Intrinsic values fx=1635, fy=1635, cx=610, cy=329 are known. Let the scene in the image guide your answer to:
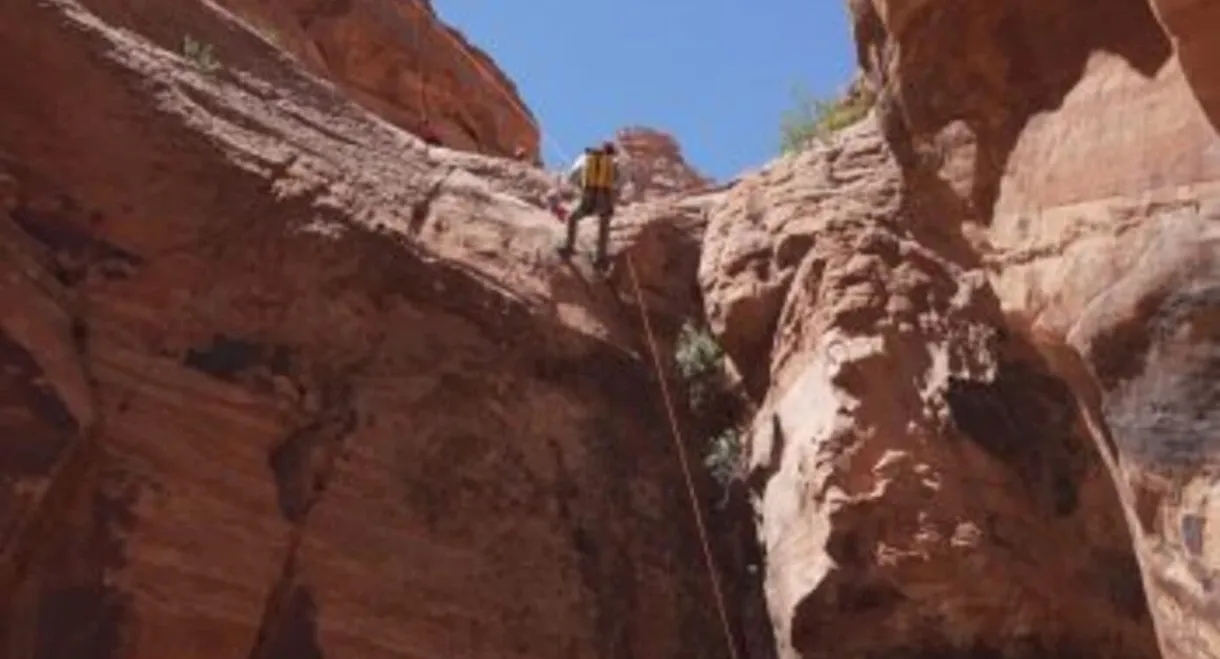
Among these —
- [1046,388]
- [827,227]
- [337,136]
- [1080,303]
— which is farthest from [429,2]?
[1080,303]

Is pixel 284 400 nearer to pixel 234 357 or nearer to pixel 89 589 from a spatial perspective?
pixel 234 357

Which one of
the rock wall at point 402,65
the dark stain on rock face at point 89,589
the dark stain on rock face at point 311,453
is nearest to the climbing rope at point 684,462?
the dark stain on rock face at point 311,453

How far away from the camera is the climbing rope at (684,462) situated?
40.2 feet

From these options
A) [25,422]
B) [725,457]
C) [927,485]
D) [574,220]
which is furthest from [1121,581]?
[25,422]

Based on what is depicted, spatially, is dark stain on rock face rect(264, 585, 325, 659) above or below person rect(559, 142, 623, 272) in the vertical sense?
below

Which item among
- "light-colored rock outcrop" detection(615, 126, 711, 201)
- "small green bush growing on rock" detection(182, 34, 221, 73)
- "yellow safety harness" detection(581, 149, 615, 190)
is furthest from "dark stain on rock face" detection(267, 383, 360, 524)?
"light-colored rock outcrop" detection(615, 126, 711, 201)

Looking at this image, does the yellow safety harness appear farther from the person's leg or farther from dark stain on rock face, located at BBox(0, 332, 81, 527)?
dark stain on rock face, located at BBox(0, 332, 81, 527)

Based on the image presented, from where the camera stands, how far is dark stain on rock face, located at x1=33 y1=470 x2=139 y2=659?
9812 millimetres

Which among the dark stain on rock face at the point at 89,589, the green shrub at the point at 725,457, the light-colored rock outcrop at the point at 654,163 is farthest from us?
the light-colored rock outcrop at the point at 654,163

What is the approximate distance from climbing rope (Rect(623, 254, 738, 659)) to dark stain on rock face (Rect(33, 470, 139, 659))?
4376 millimetres

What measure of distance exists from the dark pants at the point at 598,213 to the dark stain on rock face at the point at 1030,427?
4.20m

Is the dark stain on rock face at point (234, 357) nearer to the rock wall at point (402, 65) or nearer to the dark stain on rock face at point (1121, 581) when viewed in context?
the dark stain on rock face at point (1121, 581)

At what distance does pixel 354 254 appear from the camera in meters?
12.7

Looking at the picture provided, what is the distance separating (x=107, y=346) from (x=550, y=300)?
3.83m
